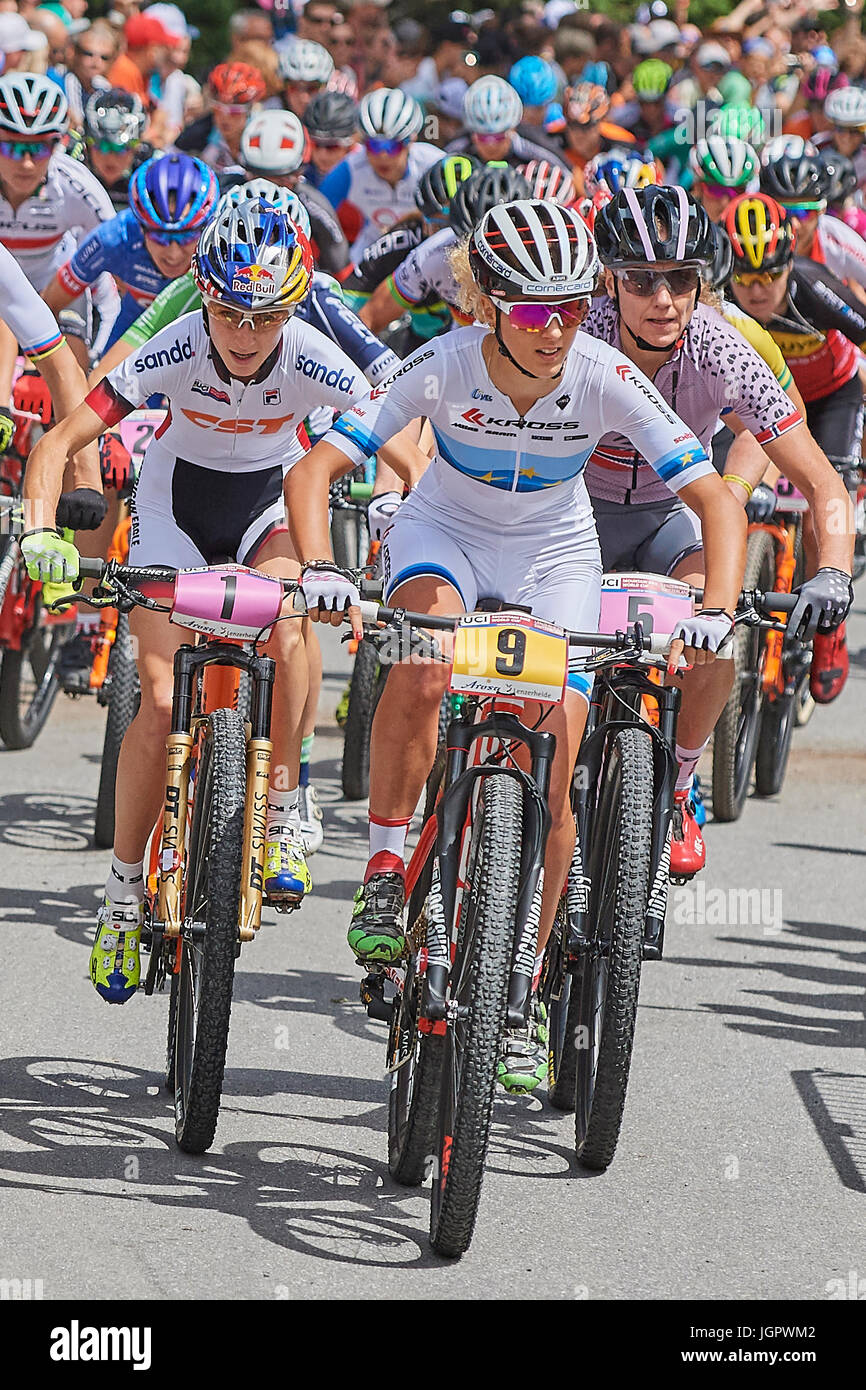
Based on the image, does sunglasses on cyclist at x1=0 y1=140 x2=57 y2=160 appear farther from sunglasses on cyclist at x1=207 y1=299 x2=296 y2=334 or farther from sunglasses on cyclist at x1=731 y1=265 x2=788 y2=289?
sunglasses on cyclist at x1=207 y1=299 x2=296 y2=334

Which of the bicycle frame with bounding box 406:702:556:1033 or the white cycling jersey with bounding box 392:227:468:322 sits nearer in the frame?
the bicycle frame with bounding box 406:702:556:1033

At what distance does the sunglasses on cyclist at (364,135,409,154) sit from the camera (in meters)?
13.3

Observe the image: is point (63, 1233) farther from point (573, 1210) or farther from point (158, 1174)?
point (573, 1210)

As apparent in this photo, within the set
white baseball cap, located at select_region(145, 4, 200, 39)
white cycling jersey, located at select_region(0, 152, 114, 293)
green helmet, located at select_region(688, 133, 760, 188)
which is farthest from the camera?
white baseball cap, located at select_region(145, 4, 200, 39)

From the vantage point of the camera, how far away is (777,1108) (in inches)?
223

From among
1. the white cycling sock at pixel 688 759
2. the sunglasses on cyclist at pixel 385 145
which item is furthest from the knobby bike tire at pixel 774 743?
the sunglasses on cyclist at pixel 385 145

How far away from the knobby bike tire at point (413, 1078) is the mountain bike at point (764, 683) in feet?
12.2

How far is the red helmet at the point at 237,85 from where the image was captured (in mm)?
14180

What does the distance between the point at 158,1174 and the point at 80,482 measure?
9.77ft

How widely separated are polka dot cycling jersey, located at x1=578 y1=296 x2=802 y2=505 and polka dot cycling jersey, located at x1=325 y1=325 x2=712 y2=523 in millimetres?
627

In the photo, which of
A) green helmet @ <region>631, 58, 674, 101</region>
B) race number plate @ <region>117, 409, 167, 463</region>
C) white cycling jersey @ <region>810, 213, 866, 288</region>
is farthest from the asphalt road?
green helmet @ <region>631, 58, 674, 101</region>

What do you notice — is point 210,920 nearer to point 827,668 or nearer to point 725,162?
point 827,668

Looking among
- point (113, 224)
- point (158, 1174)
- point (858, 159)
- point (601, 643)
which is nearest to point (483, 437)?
point (601, 643)

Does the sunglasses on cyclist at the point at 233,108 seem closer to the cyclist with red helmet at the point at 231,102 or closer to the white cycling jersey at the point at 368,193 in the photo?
the cyclist with red helmet at the point at 231,102
